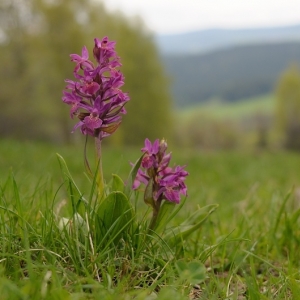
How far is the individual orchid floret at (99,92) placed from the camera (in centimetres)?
210

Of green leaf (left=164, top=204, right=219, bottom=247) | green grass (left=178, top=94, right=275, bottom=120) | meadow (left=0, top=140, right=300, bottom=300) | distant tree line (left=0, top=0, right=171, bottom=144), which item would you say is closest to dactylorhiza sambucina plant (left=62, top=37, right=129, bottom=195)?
meadow (left=0, top=140, right=300, bottom=300)

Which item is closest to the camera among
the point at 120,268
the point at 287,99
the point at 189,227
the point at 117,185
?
the point at 120,268

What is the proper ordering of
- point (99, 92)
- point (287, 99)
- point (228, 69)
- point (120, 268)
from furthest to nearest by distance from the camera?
point (228, 69) < point (287, 99) < point (99, 92) < point (120, 268)

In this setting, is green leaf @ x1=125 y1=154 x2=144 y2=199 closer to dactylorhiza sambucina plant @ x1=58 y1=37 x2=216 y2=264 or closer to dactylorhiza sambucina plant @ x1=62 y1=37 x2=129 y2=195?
dactylorhiza sambucina plant @ x1=58 y1=37 x2=216 y2=264

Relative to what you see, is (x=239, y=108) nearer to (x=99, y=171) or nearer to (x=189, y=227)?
(x=189, y=227)

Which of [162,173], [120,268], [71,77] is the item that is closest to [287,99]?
[71,77]

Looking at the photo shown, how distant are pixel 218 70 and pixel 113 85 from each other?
6134 inches

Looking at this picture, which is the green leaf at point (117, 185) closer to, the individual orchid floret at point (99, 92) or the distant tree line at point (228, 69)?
the individual orchid floret at point (99, 92)

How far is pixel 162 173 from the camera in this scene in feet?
7.25

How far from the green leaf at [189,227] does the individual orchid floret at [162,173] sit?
218 millimetres

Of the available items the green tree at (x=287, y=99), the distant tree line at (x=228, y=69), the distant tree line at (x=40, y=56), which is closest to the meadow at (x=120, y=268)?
the distant tree line at (x=40, y=56)

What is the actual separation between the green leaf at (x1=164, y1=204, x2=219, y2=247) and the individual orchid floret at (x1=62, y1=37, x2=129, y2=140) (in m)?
0.62

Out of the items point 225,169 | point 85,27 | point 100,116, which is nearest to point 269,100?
point 85,27

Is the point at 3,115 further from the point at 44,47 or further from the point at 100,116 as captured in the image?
the point at 100,116
